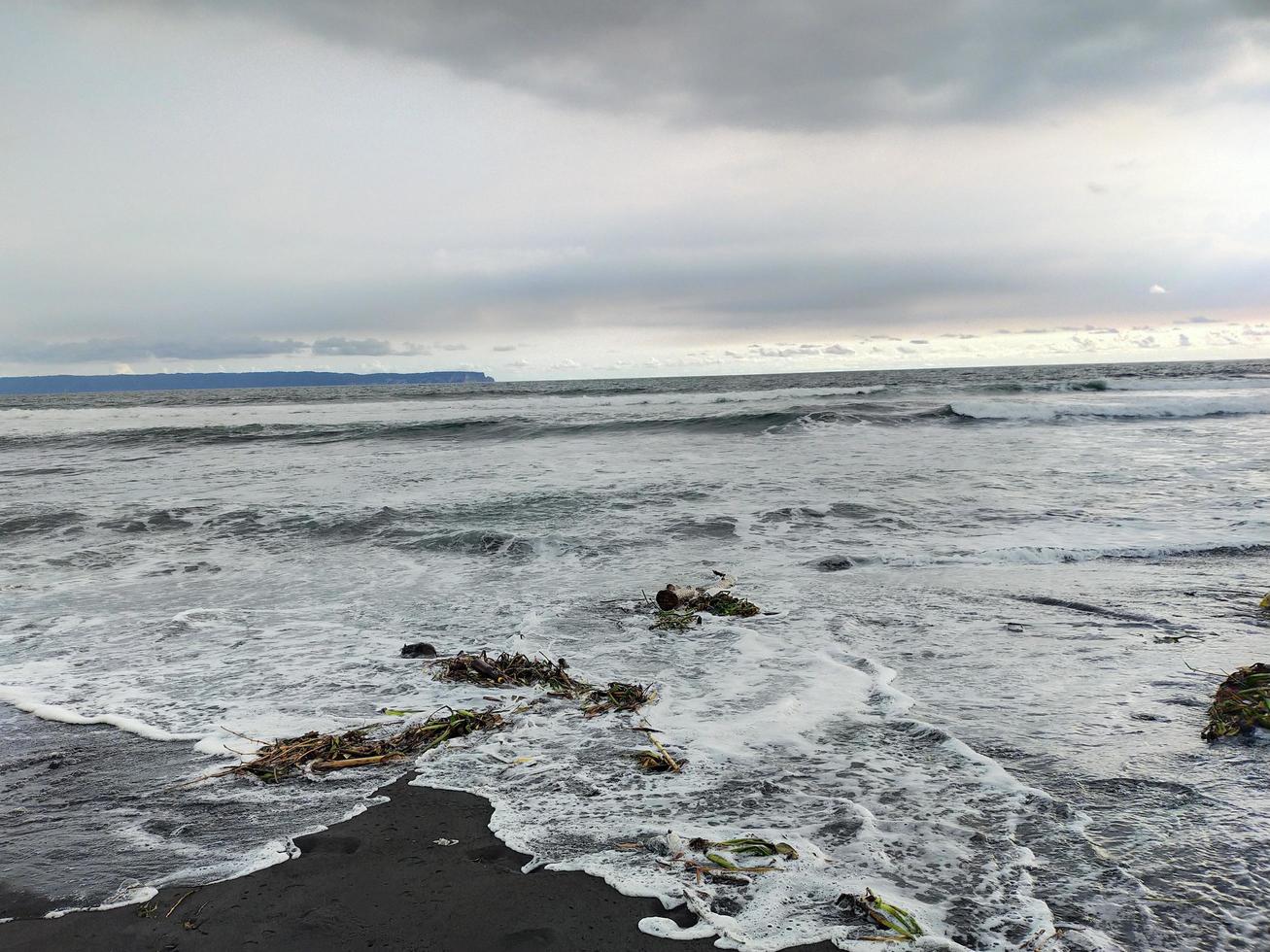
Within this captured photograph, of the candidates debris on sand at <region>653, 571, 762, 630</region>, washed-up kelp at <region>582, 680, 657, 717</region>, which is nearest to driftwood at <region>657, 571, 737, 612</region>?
debris on sand at <region>653, 571, 762, 630</region>

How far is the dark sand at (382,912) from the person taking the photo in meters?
2.59

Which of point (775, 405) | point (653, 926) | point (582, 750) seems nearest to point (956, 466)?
point (582, 750)

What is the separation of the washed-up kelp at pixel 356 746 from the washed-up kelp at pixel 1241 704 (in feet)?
13.1

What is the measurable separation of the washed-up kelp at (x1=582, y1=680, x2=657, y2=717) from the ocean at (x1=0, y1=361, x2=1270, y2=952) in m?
0.15

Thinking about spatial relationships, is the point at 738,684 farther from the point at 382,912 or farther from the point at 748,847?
the point at 382,912

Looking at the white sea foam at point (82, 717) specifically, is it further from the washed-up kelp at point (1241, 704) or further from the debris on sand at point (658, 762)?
the washed-up kelp at point (1241, 704)

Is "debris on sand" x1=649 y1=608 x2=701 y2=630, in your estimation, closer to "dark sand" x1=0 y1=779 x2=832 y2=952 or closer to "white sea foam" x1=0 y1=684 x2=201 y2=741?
"dark sand" x1=0 y1=779 x2=832 y2=952

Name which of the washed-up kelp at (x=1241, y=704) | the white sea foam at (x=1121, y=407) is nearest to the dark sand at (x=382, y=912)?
the washed-up kelp at (x=1241, y=704)

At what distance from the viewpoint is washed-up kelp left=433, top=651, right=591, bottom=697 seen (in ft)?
16.8

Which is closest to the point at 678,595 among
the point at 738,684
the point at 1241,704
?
the point at 738,684

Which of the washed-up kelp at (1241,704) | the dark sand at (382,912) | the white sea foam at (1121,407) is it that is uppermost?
the white sea foam at (1121,407)

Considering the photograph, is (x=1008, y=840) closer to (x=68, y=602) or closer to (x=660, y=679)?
(x=660, y=679)

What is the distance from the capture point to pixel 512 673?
207 inches

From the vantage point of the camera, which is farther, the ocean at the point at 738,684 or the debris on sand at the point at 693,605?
the debris on sand at the point at 693,605
